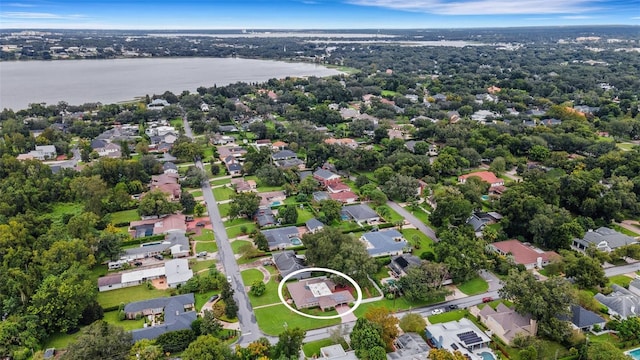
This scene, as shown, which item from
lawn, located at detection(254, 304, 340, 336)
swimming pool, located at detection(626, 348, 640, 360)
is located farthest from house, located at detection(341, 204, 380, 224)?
swimming pool, located at detection(626, 348, 640, 360)

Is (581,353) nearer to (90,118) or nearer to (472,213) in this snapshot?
(472,213)

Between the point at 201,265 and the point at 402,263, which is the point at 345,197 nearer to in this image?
the point at 402,263

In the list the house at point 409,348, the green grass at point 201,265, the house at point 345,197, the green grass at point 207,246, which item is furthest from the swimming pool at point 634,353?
the green grass at point 207,246

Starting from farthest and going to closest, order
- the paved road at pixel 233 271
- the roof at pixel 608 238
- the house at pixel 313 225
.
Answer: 1. the house at pixel 313 225
2. the roof at pixel 608 238
3. the paved road at pixel 233 271

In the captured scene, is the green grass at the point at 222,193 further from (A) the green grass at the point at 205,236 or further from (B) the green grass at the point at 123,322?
(B) the green grass at the point at 123,322

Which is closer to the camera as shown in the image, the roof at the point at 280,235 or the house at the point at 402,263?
the house at the point at 402,263

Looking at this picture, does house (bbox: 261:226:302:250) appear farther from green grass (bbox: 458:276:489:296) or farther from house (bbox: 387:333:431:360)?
house (bbox: 387:333:431:360)
